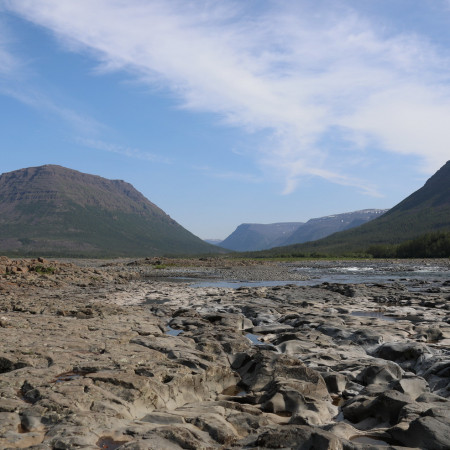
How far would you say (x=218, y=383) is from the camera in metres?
10.8

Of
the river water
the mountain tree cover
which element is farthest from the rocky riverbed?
the mountain tree cover

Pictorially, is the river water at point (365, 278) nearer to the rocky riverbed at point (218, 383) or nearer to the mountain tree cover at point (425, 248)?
the rocky riverbed at point (218, 383)

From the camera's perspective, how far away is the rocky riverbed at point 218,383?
703cm

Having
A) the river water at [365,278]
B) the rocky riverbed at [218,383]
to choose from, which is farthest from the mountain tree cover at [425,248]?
the rocky riverbed at [218,383]

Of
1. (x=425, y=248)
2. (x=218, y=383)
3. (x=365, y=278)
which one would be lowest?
(x=218, y=383)

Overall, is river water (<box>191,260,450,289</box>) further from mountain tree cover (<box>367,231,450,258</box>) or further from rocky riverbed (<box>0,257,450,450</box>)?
mountain tree cover (<box>367,231,450,258</box>)

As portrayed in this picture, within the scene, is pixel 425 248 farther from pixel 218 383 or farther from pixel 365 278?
pixel 218 383

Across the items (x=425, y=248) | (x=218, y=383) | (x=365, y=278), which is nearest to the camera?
(x=218, y=383)

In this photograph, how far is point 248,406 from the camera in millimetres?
8844

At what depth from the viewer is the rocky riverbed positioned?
23.1ft

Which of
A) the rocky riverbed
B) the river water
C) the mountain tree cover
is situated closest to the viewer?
the rocky riverbed

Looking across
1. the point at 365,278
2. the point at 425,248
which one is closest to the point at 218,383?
the point at 365,278

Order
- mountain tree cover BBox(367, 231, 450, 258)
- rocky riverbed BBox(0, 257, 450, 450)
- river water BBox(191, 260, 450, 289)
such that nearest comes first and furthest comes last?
rocky riverbed BBox(0, 257, 450, 450) → river water BBox(191, 260, 450, 289) → mountain tree cover BBox(367, 231, 450, 258)

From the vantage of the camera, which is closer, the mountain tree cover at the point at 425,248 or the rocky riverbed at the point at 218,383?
the rocky riverbed at the point at 218,383
